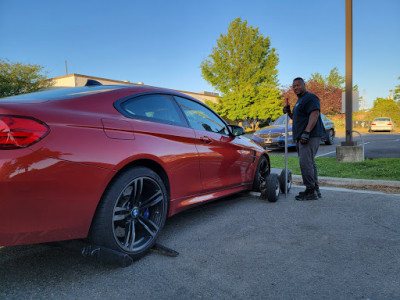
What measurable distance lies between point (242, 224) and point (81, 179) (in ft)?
6.51

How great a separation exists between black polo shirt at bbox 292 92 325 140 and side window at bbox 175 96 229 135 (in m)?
1.28

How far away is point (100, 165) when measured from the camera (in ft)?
6.78

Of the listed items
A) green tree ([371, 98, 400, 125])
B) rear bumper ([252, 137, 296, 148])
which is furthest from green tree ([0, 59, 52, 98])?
green tree ([371, 98, 400, 125])

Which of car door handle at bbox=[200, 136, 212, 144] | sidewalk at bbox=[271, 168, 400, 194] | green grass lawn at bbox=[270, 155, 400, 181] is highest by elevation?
car door handle at bbox=[200, 136, 212, 144]

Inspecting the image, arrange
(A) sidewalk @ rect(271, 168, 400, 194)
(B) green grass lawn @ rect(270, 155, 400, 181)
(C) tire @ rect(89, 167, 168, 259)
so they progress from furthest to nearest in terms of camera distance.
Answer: (B) green grass lawn @ rect(270, 155, 400, 181), (A) sidewalk @ rect(271, 168, 400, 194), (C) tire @ rect(89, 167, 168, 259)

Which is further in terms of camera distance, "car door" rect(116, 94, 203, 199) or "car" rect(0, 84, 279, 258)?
"car door" rect(116, 94, 203, 199)

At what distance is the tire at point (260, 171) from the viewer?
454cm

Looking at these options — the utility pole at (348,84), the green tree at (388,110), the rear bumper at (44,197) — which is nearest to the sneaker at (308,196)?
the rear bumper at (44,197)

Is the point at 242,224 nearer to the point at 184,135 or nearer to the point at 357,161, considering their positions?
the point at 184,135

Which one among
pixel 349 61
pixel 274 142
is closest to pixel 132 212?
pixel 349 61

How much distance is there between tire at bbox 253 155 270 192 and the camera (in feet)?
14.9

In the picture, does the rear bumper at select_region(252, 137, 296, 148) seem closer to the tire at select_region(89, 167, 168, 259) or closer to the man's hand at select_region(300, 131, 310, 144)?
the man's hand at select_region(300, 131, 310, 144)

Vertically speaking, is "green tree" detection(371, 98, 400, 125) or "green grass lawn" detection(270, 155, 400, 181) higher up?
"green tree" detection(371, 98, 400, 125)

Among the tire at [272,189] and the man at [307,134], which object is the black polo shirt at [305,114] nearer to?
the man at [307,134]
